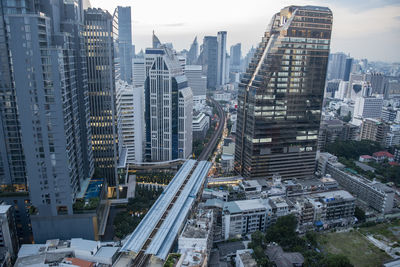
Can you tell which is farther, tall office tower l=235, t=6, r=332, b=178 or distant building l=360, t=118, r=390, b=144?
distant building l=360, t=118, r=390, b=144

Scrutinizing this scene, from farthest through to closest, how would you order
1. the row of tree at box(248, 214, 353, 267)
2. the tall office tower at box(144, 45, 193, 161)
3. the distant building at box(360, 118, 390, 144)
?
the distant building at box(360, 118, 390, 144) → the tall office tower at box(144, 45, 193, 161) → the row of tree at box(248, 214, 353, 267)

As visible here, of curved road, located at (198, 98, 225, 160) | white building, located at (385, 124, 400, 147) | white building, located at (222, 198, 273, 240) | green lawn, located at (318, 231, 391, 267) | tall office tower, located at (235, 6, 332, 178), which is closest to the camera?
green lawn, located at (318, 231, 391, 267)

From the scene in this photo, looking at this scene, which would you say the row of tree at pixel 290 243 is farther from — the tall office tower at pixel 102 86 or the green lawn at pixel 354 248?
the tall office tower at pixel 102 86

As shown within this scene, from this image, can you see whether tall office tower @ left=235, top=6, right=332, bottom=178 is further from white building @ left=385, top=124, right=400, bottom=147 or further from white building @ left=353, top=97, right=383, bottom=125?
white building @ left=353, top=97, right=383, bottom=125

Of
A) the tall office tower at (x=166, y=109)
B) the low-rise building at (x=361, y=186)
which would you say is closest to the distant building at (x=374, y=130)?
the low-rise building at (x=361, y=186)

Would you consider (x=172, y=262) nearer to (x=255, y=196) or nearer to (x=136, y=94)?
(x=255, y=196)

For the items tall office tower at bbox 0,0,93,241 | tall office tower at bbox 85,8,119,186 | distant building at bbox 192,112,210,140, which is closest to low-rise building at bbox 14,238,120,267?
tall office tower at bbox 0,0,93,241

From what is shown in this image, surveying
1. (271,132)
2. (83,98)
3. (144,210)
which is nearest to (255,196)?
(271,132)
